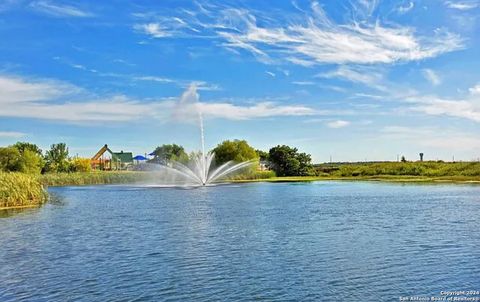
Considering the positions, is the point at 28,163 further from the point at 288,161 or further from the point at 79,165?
the point at 288,161

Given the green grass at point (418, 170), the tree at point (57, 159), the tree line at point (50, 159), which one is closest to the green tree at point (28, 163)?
the tree line at point (50, 159)

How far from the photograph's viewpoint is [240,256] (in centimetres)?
2080

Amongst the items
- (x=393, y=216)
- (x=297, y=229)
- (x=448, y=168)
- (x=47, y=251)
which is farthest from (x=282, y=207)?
(x=448, y=168)

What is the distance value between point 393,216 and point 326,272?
18138mm

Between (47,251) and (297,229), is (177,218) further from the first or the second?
(47,251)

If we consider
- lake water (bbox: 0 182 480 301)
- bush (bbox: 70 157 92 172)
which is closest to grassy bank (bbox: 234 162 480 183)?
lake water (bbox: 0 182 480 301)

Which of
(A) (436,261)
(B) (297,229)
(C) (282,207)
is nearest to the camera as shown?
(A) (436,261)

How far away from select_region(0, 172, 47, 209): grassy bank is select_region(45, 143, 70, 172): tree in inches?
3580

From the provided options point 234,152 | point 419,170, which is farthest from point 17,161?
point 419,170

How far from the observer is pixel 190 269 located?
18.6 meters

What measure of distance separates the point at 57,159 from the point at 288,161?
63.3 m

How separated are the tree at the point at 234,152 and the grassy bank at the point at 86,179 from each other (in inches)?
801

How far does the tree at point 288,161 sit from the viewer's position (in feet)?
395

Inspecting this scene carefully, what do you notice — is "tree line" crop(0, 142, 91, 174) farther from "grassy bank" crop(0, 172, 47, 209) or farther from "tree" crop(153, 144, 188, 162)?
"grassy bank" crop(0, 172, 47, 209)
